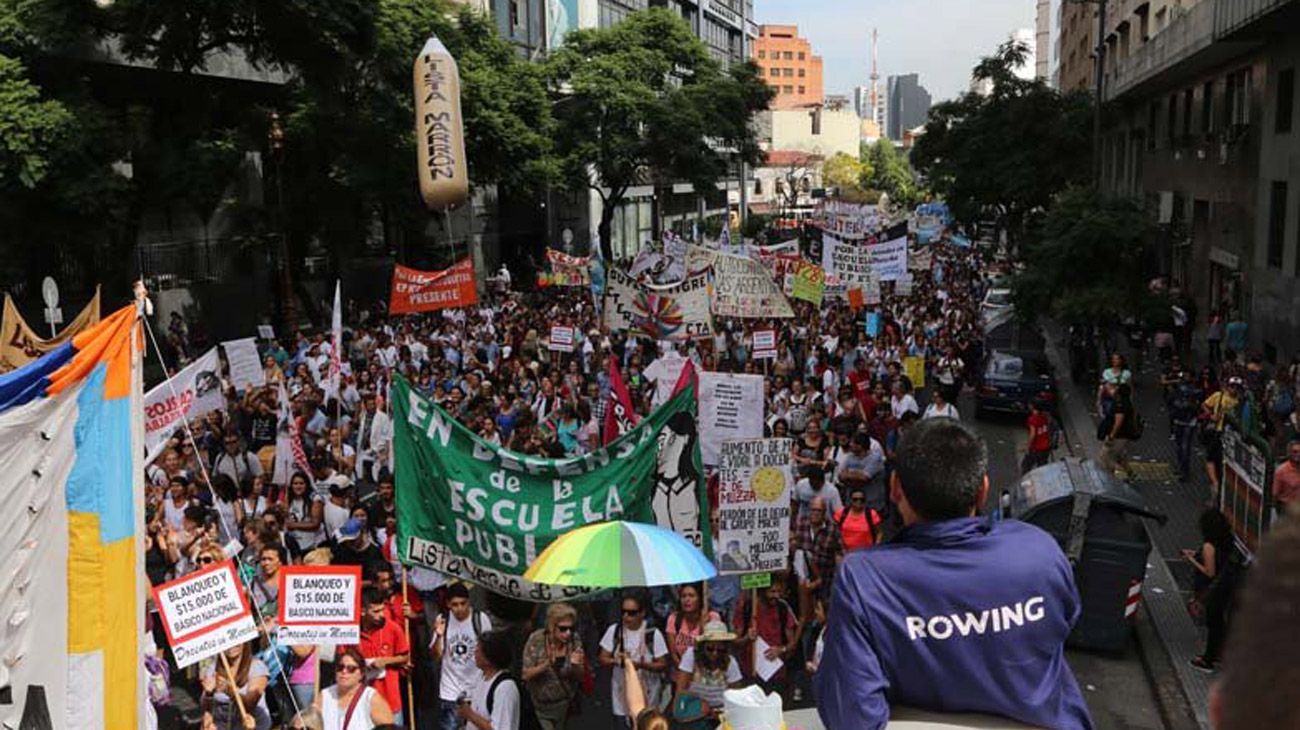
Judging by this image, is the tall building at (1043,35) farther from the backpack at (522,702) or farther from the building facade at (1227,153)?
the backpack at (522,702)

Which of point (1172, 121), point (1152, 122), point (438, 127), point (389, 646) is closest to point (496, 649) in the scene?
point (389, 646)

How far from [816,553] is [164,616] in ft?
16.7

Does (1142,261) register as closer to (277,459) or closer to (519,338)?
(519,338)

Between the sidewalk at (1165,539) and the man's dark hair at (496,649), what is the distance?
4.10 m

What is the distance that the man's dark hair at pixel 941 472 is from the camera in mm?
2869

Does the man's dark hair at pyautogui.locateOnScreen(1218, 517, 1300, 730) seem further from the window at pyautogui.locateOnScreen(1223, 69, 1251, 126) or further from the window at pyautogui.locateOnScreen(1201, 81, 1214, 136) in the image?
the window at pyautogui.locateOnScreen(1201, 81, 1214, 136)

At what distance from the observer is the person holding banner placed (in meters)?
7.68

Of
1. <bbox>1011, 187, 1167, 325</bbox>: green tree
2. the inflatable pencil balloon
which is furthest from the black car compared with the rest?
the inflatable pencil balloon

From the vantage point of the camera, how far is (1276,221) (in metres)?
25.2

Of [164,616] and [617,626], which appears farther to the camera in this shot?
[617,626]

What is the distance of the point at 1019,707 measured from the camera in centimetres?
276

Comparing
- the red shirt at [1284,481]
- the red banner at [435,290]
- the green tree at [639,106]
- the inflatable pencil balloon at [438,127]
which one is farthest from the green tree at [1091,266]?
the green tree at [639,106]

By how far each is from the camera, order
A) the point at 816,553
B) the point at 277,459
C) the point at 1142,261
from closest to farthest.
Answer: the point at 816,553, the point at 277,459, the point at 1142,261

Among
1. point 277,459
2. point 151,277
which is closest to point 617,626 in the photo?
point 277,459
